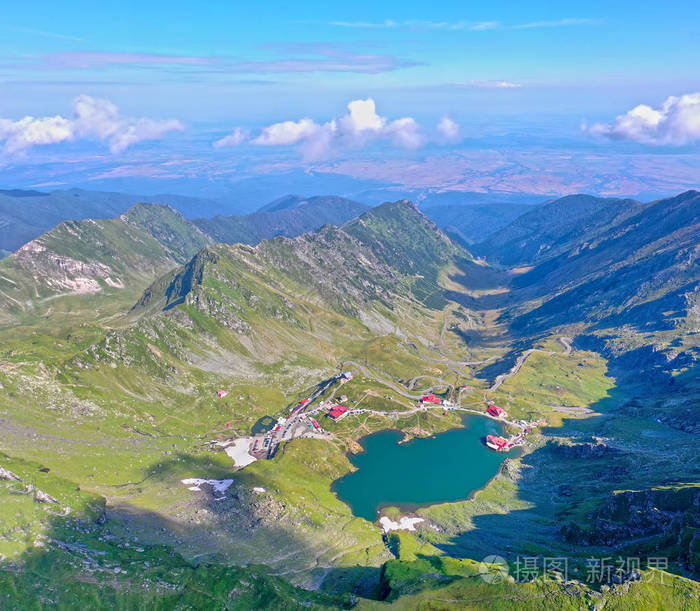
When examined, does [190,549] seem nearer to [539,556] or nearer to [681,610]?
[539,556]

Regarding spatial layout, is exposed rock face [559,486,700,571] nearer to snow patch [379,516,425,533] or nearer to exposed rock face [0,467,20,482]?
snow patch [379,516,425,533]

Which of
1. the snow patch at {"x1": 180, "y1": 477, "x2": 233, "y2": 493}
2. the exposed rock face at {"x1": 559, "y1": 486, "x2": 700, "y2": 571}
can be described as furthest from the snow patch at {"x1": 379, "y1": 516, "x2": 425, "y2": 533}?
the snow patch at {"x1": 180, "y1": 477, "x2": 233, "y2": 493}

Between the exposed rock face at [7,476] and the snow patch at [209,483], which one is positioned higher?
the exposed rock face at [7,476]

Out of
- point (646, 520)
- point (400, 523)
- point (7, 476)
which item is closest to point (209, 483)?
point (7, 476)

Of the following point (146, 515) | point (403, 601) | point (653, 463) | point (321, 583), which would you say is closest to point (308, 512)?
point (321, 583)

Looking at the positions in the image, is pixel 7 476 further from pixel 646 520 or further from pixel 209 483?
pixel 646 520

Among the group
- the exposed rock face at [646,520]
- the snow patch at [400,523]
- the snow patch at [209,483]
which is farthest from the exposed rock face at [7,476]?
the exposed rock face at [646,520]

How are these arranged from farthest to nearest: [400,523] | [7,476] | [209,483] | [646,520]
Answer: [209,483]
[400,523]
[7,476]
[646,520]

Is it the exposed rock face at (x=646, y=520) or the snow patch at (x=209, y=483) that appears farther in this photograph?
the snow patch at (x=209, y=483)

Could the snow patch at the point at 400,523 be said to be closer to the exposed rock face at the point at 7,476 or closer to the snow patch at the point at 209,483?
the snow patch at the point at 209,483
